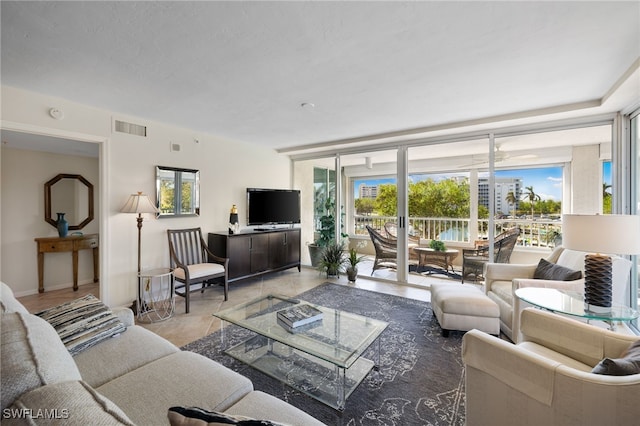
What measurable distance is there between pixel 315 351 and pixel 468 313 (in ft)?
5.56

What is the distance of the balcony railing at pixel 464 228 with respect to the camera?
13.6 ft

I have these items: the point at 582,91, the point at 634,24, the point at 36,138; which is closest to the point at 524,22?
the point at 634,24

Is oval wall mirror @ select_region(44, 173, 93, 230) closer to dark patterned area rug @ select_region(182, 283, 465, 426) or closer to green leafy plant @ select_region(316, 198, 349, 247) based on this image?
dark patterned area rug @ select_region(182, 283, 465, 426)

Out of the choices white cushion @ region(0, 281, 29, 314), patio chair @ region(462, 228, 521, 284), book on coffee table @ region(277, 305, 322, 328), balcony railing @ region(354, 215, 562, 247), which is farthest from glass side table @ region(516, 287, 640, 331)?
white cushion @ region(0, 281, 29, 314)

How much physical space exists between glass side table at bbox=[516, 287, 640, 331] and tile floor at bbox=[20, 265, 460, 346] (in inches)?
57.8

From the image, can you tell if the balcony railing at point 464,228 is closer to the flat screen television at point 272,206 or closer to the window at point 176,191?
the flat screen television at point 272,206

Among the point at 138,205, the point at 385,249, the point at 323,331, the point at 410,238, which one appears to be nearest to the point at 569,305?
the point at 323,331

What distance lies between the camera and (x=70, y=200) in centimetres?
452

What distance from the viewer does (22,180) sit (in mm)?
4074

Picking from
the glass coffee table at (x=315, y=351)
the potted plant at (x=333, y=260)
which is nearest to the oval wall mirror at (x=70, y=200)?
the glass coffee table at (x=315, y=351)

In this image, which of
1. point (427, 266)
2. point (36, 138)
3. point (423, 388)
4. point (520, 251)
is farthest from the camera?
point (427, 266)

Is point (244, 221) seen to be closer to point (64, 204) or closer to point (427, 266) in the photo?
point (64, 204)

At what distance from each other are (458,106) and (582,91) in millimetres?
1100

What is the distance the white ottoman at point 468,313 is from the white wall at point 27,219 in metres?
5.55
